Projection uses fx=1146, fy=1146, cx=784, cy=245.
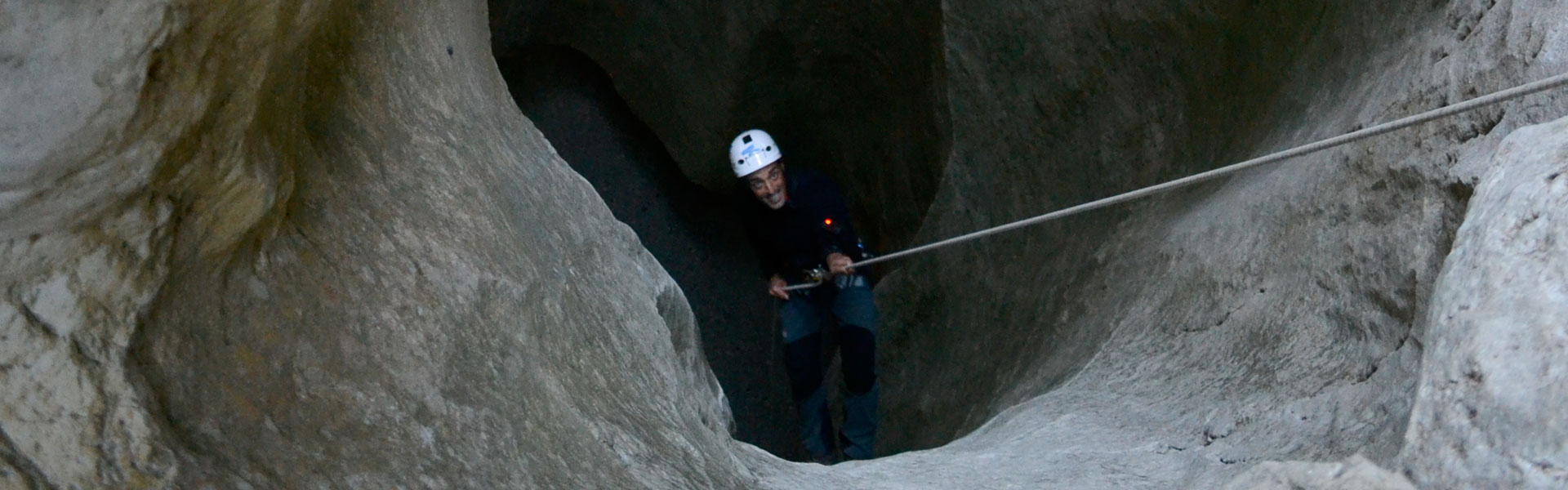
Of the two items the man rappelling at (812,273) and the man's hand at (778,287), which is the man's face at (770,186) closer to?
the man rappelling at (812,273)

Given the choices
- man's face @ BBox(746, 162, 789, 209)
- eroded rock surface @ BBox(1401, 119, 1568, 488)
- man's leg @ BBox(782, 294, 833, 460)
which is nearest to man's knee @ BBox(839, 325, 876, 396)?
man's leg @ BBox(782, 294, 833, 460)

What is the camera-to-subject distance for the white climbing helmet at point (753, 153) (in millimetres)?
4531

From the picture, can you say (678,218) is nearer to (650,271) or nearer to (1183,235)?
(650,271)

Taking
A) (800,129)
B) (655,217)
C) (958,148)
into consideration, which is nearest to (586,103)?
(655,217)

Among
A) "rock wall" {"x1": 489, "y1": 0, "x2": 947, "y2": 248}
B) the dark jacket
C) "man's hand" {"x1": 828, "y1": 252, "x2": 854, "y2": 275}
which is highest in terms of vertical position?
"rock wall" {"x1": 489, "y1": 0, "x2": 947, "y2": 248}

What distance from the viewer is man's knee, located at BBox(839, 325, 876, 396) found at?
4609mm

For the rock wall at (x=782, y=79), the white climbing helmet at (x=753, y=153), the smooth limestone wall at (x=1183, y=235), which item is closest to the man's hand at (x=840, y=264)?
the white climbing helmet at (x=753, y=153)

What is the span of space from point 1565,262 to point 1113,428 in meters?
1.34

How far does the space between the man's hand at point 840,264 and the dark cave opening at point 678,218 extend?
225cm

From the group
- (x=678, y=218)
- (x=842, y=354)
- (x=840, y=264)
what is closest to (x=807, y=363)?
(x=842, y=354)

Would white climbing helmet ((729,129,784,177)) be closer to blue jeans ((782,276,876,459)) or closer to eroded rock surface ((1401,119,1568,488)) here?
blue jeans ((782,276,876,459))

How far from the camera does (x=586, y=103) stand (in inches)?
253

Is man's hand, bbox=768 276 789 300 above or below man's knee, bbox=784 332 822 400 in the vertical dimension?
above

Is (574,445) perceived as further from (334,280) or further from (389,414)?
(334,280)
